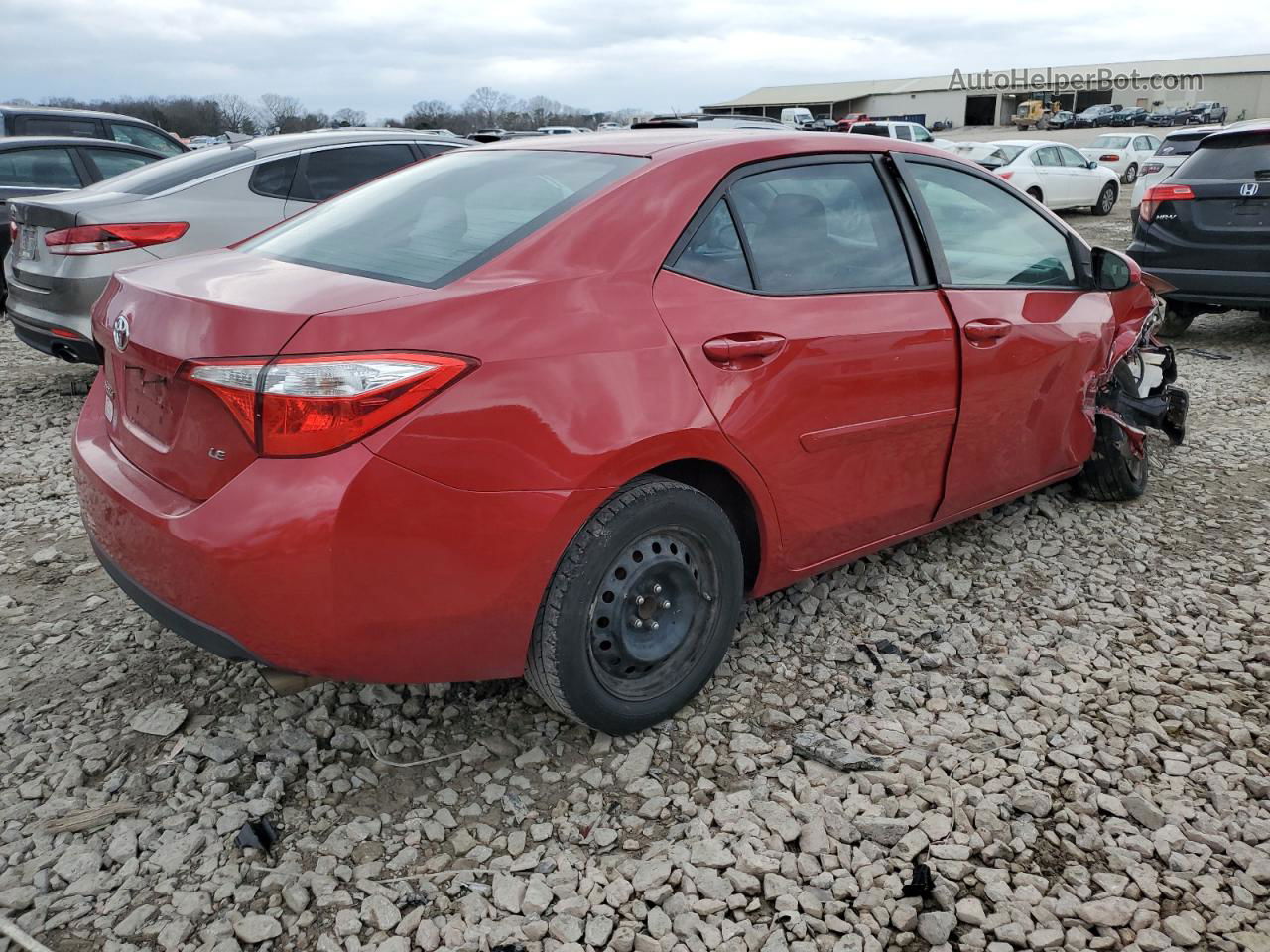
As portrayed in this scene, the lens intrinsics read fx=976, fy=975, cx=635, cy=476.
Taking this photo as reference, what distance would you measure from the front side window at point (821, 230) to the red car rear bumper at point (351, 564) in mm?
984

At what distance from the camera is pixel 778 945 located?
2.10 m

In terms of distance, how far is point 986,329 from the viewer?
3312 millimetres

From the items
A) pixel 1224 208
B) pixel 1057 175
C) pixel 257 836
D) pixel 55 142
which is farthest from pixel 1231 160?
pixel 1057 175

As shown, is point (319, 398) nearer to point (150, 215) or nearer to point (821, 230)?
point (821, 230)

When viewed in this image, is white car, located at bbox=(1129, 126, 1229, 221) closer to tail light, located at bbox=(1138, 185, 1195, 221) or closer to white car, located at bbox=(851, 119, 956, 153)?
tail light, located at bbox=(1138, 185, 1195, 221)

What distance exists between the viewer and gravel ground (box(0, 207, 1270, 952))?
2.17m

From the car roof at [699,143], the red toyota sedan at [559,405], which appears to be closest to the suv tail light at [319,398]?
the red toyota sedan at [559,405]

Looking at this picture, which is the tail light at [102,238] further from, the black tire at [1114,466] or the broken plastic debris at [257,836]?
the black tire at [1114,466]

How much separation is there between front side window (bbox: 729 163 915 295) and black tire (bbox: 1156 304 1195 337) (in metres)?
6.00

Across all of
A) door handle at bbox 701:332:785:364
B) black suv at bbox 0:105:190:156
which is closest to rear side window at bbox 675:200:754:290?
door handle at bbox 701:332:785:364

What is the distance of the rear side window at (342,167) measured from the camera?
248 inches

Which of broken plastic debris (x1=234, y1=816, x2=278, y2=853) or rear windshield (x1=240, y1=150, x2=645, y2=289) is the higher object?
rear windshield (x1=240, y1=150, x2=645, y2=289)

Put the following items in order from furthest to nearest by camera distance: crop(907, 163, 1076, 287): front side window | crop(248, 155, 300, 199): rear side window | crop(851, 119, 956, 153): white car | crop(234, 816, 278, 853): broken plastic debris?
crop(851, 119, 956, 153): white car, crop(248, 155, 300, 199): rear side window, crop(907, 163, 1076, 287): front side window, crop(234, 816, 278, 853): broken plastic debris

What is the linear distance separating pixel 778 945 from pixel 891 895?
311 mm
